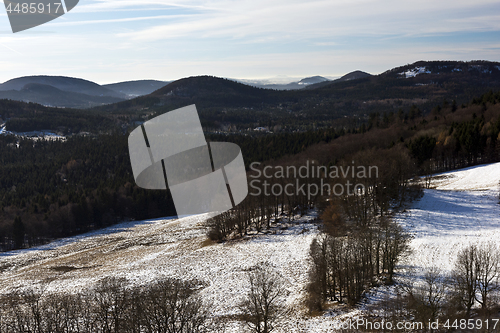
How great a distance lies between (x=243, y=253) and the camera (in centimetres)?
5081

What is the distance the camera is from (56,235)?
8100cm

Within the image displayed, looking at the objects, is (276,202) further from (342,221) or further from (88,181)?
(88,181)

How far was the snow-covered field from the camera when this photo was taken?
35.2m

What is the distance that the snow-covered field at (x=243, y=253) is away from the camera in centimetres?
3522

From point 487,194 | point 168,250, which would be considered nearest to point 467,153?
point 487,194
